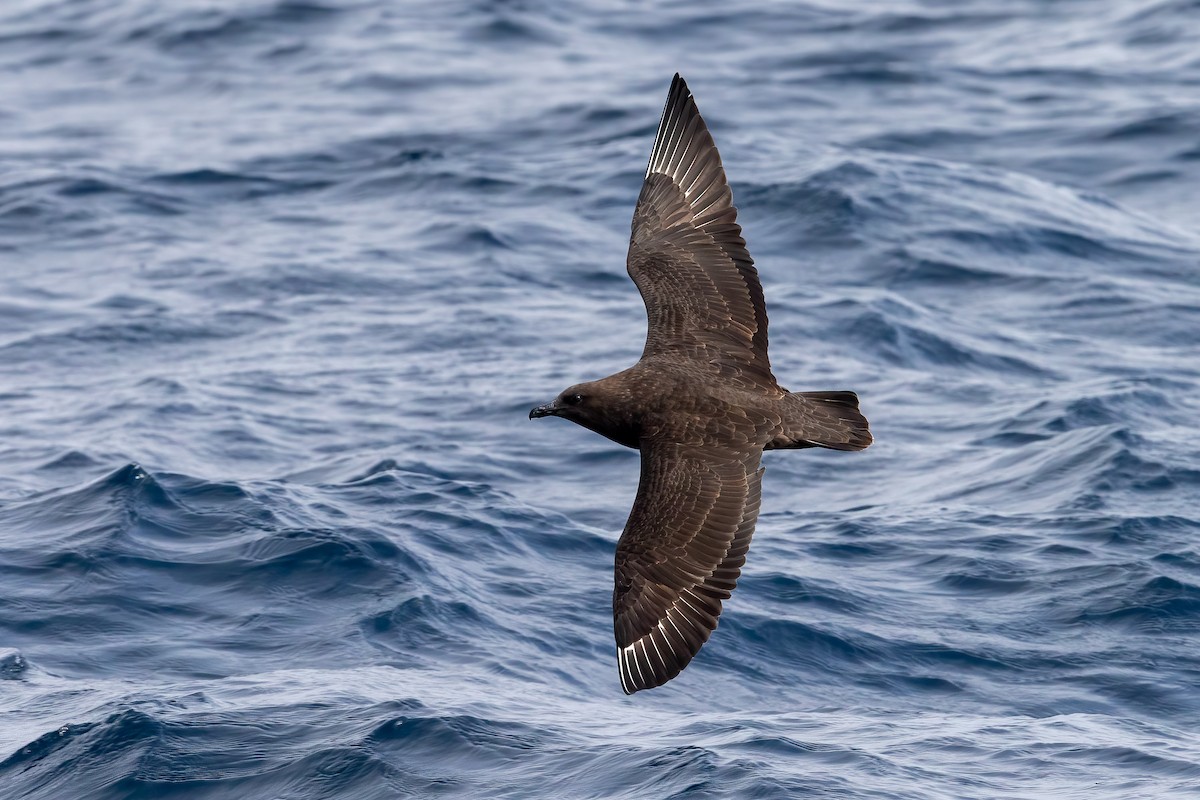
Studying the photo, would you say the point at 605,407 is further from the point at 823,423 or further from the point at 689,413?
the point at 823,423

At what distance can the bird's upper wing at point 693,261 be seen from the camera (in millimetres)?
9344

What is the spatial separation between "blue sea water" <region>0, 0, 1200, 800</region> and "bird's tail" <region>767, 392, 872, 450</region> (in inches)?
70.3

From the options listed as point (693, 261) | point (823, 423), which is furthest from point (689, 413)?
point (693, 261)

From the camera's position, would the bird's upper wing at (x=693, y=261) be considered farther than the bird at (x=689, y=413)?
Yes

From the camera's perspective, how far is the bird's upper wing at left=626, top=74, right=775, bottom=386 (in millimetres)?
9344

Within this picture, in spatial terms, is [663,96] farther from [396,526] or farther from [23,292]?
[396,526]

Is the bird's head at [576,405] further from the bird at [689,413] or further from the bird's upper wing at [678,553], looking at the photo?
the bird's upper wing at [678,553]

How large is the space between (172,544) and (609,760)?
3.95 meters

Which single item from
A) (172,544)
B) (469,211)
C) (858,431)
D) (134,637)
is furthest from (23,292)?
(858,431)

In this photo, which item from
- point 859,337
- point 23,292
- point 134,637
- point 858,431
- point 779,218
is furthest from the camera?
point 779,218

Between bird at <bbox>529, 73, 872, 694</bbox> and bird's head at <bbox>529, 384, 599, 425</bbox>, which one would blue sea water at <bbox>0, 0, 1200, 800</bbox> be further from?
bird's head at <bbox>529, 384, 599, 425</bbox>

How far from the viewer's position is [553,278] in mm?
17453

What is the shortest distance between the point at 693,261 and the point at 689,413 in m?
1.15

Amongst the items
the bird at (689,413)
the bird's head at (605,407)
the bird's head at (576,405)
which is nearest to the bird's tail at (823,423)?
the bird at (689,413)
